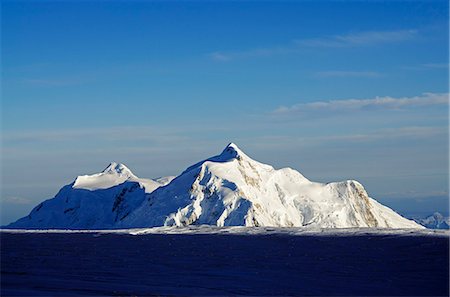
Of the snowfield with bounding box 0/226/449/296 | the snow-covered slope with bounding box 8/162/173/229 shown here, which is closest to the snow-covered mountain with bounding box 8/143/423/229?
the snow-covered slope with bounding box 8/162/173/229

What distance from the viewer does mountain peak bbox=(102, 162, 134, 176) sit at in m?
192

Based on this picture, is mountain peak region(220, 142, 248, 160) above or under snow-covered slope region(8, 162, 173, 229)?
above

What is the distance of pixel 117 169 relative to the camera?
642ft

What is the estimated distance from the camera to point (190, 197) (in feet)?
479

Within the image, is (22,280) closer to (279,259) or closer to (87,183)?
(279,259)

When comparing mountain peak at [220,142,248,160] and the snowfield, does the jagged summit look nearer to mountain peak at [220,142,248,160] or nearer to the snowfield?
mountain peak at [220,142,248,160]

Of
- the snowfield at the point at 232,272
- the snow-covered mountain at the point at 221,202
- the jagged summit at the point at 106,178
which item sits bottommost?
the snowfield at the point at 232,272

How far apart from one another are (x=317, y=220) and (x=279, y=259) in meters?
82.2

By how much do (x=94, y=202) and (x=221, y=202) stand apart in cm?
4237

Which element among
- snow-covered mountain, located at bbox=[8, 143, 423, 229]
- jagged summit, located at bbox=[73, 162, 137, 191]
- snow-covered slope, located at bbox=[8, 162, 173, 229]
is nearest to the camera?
snow-covered mountain, located at bbox=[8, 143, 423, 229]

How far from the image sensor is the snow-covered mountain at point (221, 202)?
144 m

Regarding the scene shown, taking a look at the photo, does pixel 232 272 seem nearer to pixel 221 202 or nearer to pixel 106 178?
pixel 221 202

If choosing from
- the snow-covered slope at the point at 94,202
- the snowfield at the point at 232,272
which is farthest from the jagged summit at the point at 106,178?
the snowfield at the point at 232,272

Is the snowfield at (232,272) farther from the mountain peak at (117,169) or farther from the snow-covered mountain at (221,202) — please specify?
the mountain peak at (117,169)
